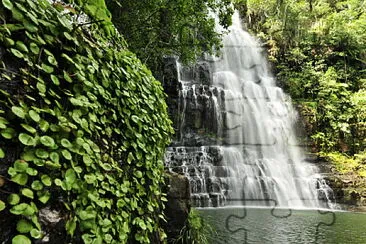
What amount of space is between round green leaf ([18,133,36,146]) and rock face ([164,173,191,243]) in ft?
5.94

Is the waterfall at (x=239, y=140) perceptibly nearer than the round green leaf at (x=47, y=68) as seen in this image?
No

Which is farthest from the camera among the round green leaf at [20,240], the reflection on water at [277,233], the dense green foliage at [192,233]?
the reflection on water at [277,233]

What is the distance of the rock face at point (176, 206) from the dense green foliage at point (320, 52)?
825cm

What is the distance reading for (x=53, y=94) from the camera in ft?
3.92

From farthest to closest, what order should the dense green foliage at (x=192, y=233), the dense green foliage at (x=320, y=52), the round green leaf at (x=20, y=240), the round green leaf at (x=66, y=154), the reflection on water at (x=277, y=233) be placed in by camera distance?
the dense green foliage at (x=320, y=52), the reflection on water at (x=277, y=233), the dense green foliage at (x=192, y=233), the round green leaf at (x=66, y=154), the round green leaf at (x=20, y=240)

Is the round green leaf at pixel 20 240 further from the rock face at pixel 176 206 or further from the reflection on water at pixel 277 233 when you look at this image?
the reflection on water at pixel 277 233

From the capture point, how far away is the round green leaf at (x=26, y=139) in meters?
1.00

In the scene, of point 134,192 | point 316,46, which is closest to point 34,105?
point 134,192

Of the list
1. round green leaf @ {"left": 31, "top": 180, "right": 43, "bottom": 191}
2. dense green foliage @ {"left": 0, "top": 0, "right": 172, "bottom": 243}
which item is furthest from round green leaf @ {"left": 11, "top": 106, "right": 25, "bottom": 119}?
round green leaf @ {"left": 31, "top": 180, "right": 43, "bottom": 191}

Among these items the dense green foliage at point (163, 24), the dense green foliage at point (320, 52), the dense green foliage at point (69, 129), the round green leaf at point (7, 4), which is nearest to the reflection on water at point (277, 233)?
the dense green foliage at point (69, 129)

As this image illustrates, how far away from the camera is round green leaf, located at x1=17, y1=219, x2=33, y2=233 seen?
3.14 ft

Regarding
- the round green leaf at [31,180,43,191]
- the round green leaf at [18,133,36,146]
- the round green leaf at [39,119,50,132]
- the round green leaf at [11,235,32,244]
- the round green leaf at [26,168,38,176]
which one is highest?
the round green leaf at [39,119,50,132]

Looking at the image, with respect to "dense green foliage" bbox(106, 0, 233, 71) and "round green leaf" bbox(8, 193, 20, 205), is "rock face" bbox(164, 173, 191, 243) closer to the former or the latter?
"round green leaf" bbox(8, 193, 20, 205)

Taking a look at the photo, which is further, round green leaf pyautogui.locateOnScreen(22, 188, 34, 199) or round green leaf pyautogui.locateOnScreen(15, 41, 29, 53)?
round green leaf pyautogui.locateOnScreen(15, 41, 29, 53)
